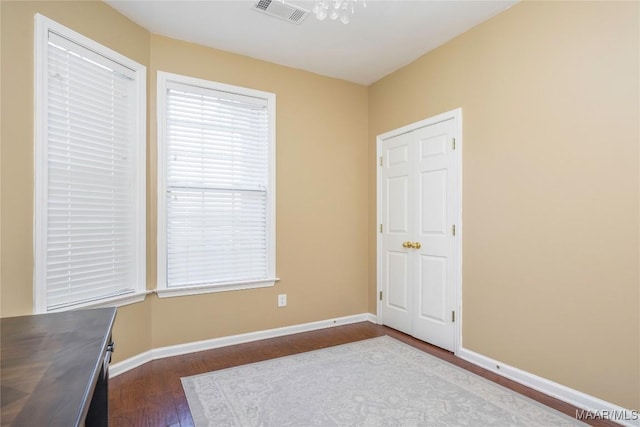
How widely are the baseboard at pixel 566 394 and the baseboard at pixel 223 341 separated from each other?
1.39 metres

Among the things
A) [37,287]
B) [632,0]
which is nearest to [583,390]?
[632,0]

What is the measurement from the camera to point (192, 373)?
2.60m

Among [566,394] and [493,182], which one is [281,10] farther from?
[566,394]

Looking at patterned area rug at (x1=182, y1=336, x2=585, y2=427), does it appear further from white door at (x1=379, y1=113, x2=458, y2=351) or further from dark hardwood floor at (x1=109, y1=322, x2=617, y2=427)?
white door at (x1=379, y1=113, x2=458, y2=351)

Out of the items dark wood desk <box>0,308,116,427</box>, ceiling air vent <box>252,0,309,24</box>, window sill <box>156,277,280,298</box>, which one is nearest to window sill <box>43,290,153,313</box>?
window sill <box>156,277,280,298</box>

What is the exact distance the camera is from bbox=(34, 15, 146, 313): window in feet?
6.86

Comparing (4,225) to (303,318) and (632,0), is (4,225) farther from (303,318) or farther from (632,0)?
(632,0)

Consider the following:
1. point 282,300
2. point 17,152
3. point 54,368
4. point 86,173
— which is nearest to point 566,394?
point 282,300

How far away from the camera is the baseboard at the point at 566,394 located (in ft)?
6.34

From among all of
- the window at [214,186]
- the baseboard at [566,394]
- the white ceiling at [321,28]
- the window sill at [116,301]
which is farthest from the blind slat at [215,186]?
the baseboard at [566,394]

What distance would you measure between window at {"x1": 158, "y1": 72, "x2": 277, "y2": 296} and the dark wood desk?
1.55 meters

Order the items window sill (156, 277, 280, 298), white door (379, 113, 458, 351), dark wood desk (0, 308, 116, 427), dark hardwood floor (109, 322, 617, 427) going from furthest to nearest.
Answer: white door (379, 113, 458, 351), window sill (156, 277, 280, 298), dark hardwood floor (109, 322, 617, 427), dark wood desk (0, 308, 116, 427)

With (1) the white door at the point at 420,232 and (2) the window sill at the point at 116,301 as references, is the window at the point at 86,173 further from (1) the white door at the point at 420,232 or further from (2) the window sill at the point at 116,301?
(1) the white door at the point at 420,232

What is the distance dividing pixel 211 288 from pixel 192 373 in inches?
28.9
